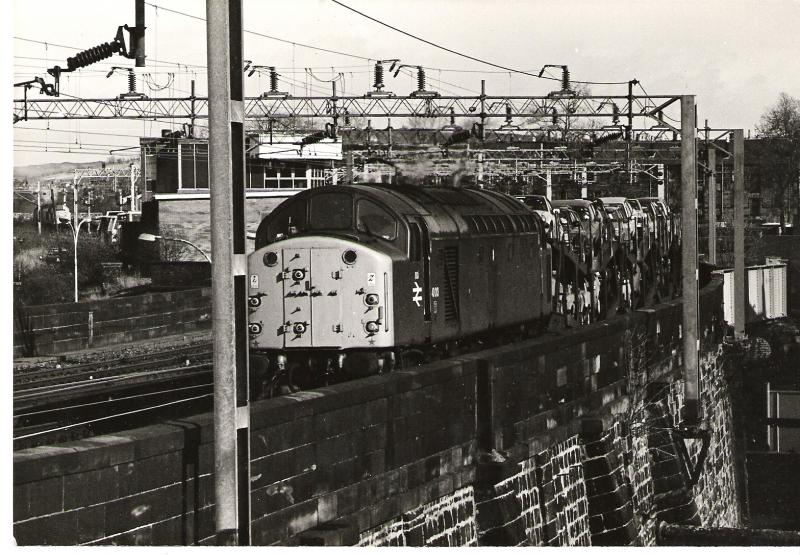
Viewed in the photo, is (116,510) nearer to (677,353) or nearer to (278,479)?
(278,479)

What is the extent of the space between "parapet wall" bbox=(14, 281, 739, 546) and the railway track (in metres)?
4.23

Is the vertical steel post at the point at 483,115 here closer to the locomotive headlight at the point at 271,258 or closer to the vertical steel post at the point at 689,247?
the vertical steel post at the point at 689,247

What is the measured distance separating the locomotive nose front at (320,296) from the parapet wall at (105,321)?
1114cm

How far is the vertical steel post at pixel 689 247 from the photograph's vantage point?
22.6 meters

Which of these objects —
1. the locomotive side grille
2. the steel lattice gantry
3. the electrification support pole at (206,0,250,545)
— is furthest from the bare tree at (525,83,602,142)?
the electrification support pole at (206,0,250,545)

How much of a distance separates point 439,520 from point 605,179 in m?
58.1

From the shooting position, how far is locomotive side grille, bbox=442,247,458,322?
1791 centimetres

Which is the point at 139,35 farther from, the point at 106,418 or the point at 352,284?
the point at 106,418

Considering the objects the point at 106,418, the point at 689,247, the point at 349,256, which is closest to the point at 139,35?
the point at 349,256

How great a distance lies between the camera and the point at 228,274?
8891 millimetres

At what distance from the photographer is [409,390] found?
1311 cm

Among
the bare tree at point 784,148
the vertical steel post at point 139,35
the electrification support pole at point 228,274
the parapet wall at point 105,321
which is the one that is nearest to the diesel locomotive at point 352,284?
the vertical steel post at point 139,35

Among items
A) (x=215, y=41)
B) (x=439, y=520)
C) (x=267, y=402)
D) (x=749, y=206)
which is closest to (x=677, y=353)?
(x=439, y=520)

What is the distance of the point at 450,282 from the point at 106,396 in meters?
5.84
